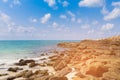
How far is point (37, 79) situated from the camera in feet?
66.3

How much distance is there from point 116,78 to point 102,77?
1.28 m

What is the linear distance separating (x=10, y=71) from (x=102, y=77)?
702 inches

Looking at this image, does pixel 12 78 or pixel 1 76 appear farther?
pixel 1 76

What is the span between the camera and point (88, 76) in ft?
59.5

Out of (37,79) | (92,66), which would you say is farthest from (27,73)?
(92,66)

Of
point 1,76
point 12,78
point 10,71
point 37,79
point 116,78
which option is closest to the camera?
point 116,78

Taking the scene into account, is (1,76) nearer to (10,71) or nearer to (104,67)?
(10,71)

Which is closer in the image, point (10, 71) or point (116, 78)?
point (116, 78)

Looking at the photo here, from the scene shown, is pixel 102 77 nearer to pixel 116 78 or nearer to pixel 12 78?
pixel 116 78

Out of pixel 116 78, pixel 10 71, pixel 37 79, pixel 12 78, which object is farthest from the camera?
pixel 10 71

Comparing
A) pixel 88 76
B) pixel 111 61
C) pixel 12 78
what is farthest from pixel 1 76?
pixel 111 61

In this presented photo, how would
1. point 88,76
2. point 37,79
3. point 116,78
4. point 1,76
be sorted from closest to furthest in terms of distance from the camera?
point 116,78 → point 88,76 → point 37,79 → point 1,76

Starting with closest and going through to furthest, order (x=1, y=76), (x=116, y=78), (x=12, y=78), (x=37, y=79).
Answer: (x=116, y=78), (x=37, y=79), (x=12, y=78), (x=1, y=76)

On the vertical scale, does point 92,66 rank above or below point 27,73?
above
